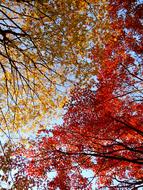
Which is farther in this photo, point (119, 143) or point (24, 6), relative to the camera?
point (119, 143)

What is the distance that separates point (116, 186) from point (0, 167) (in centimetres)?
541

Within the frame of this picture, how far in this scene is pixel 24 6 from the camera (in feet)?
30.9

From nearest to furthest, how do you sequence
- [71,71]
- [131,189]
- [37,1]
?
[37,1] → [71,71] → [131,189]

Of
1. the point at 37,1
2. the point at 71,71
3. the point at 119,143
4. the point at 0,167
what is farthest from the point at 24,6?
the point at 119,143

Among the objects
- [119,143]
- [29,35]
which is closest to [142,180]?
[119,143]

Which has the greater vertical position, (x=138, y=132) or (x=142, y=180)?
(x=138, y=132)

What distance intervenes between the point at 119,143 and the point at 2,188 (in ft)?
19.1

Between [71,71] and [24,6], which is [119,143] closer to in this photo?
[71,71]

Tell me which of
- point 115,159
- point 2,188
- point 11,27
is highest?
point 11,27

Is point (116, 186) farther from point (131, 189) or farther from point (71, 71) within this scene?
point (71, 71)

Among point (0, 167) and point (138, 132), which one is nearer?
point (0, 167)

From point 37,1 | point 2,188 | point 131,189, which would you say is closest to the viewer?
point 37,1

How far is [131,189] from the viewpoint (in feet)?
42.8

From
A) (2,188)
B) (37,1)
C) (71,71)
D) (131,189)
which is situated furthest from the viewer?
(131,189)
